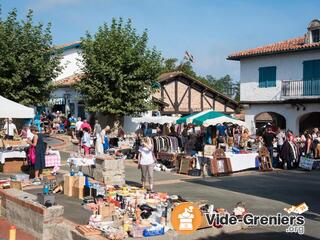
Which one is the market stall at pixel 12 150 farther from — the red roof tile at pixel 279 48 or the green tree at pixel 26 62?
the red roof tile at pixel 279 48

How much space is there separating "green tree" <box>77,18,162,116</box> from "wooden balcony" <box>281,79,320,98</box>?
8820 millimetres

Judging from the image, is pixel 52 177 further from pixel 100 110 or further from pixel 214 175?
pixel 100 110

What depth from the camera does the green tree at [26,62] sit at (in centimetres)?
2278

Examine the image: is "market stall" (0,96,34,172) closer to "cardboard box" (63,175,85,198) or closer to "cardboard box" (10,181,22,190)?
"cardboard box" (10,181,22,190)

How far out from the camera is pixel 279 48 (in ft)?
95.8

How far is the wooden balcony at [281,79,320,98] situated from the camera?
89.4 ft

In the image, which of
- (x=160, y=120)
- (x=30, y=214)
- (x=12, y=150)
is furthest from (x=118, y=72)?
(x=30, y=214)

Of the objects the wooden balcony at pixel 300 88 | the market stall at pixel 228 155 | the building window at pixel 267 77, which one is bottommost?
the market stall at pixel 228 155

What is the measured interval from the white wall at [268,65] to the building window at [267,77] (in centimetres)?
23

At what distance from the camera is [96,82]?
976 inches

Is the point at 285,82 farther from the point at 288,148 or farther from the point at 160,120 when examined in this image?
the point at 288,148

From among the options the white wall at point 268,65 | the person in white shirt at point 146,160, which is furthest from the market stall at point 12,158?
the white wall at point 268,65

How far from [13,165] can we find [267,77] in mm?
19062

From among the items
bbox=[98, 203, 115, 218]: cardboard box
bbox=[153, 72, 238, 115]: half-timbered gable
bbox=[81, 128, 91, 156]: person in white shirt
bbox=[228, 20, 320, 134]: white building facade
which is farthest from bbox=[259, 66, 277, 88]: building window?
bbox=[98, 203, 115, 218]: cardboard box
